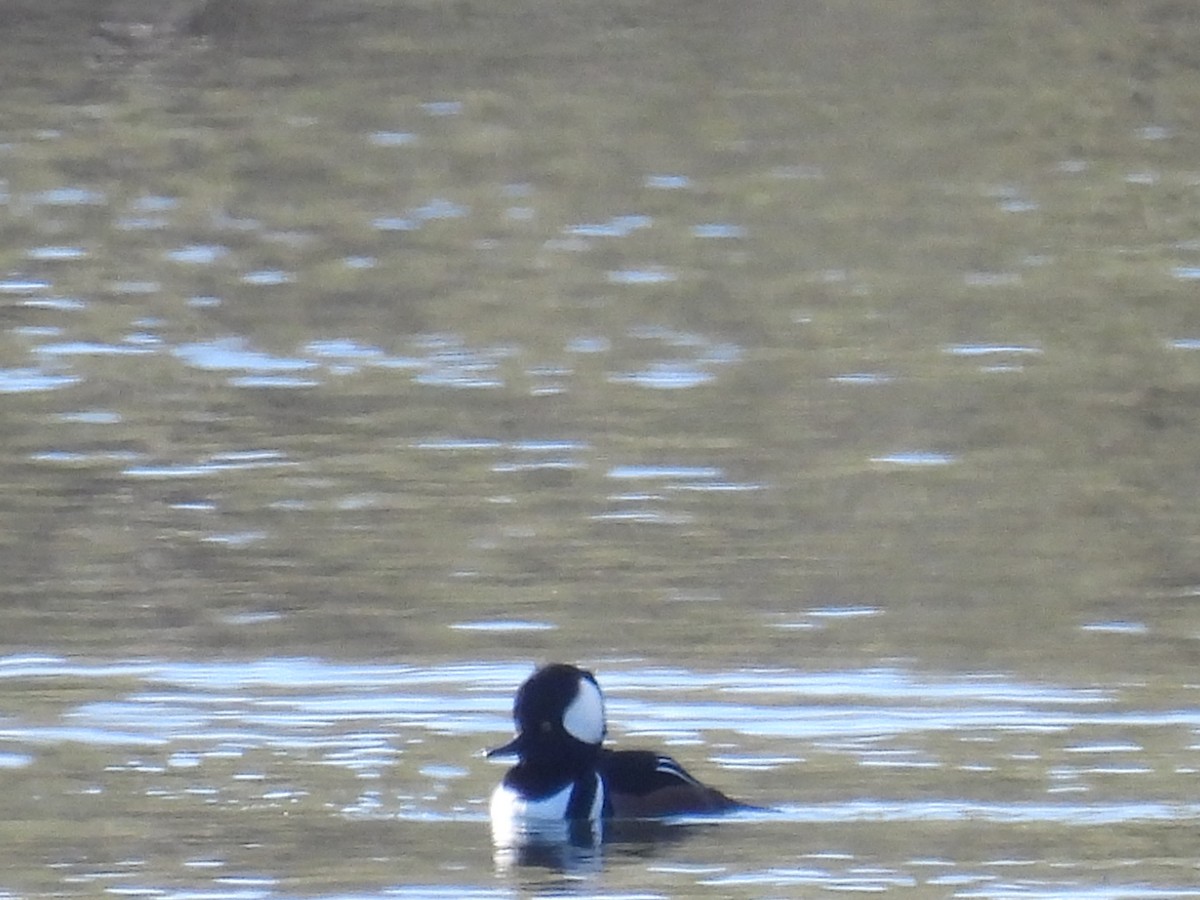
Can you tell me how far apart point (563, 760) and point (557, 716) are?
145 mm

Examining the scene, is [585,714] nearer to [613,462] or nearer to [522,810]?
[522,810]

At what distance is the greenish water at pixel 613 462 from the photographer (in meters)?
9.57

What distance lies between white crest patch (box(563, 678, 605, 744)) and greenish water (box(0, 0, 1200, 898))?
1.08 ft

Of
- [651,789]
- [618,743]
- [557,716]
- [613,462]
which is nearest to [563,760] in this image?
[557,716]

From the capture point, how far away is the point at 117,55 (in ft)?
97.0

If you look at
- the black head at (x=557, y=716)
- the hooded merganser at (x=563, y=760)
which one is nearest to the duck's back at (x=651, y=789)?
the hooded merganser at (x=563, y=760)

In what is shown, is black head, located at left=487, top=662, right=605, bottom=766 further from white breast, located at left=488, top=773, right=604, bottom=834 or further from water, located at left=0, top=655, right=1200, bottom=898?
water, located at left=0, top=655, right=1200, bottom=898

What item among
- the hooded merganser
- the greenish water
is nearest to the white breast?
the hooded merganser

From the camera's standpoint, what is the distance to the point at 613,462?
14.5 meters

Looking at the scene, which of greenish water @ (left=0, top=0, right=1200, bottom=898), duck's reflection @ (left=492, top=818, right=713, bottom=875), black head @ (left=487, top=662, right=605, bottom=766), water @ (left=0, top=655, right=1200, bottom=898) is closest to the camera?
water @ (left=0, top=655, right=1200, bottom=898)

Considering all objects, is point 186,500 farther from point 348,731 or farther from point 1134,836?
point 1134,836

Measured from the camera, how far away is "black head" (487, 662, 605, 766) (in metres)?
9.69

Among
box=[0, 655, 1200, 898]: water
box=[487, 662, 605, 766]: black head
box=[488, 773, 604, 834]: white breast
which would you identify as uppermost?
box=[487, 662, 605, 766]: black head

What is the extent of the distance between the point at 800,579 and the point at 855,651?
3.94ft
